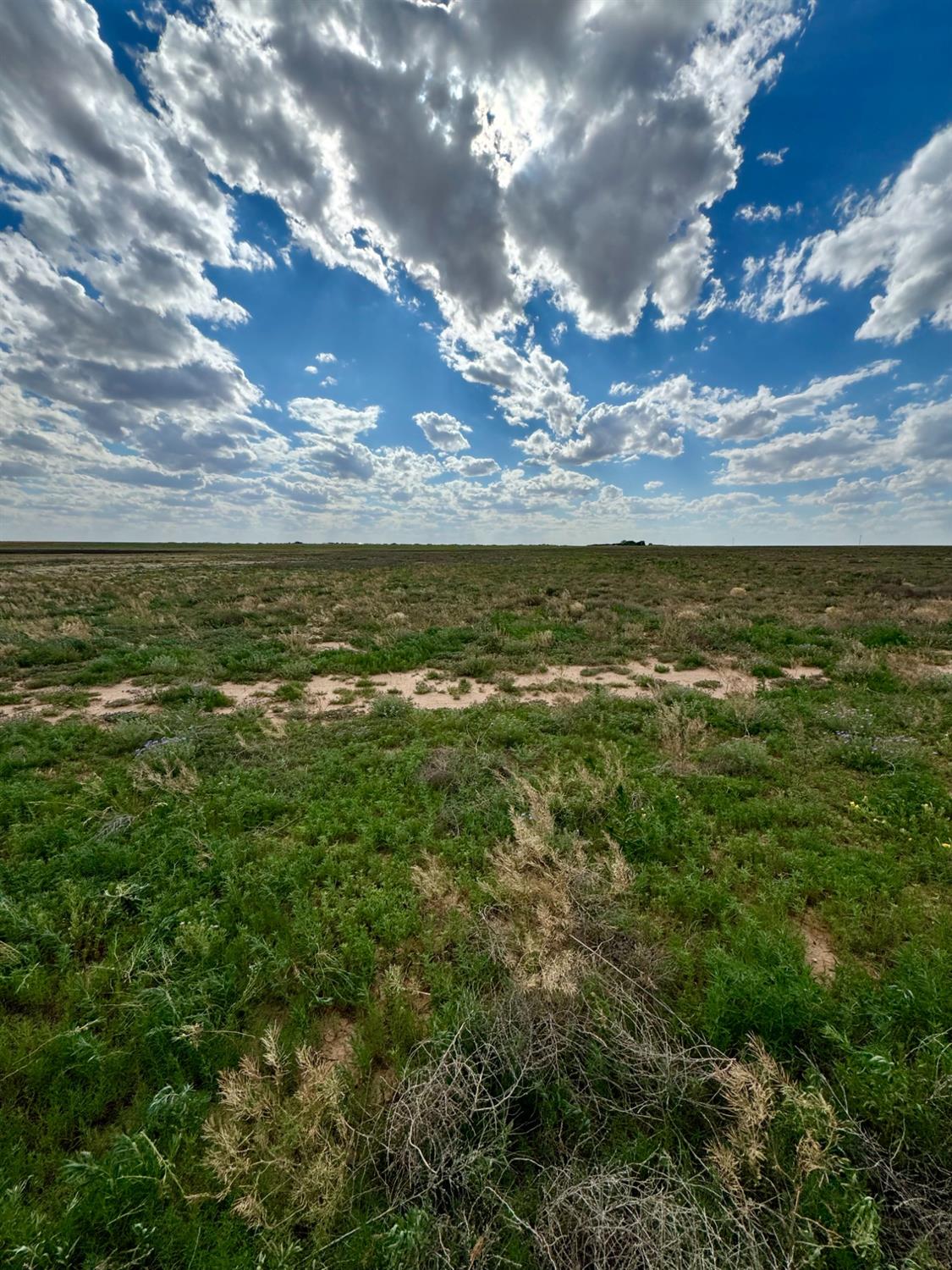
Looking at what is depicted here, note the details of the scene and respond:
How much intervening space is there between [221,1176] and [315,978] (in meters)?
1.34

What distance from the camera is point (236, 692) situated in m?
10.9

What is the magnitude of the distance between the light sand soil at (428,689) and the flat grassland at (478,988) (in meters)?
0.71

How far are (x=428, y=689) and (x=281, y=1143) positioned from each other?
847 centimetres

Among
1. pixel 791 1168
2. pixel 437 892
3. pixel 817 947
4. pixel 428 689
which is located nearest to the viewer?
pixel 791 1168

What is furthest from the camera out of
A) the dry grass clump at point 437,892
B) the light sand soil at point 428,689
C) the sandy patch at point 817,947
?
the light sand soil at point 428,689

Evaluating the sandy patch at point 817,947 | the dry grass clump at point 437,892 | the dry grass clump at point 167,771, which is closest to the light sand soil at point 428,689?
the dry grass clump at point 167,771

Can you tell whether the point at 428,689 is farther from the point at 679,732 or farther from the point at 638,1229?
the point at 638,1229

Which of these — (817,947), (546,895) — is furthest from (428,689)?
(817,947)

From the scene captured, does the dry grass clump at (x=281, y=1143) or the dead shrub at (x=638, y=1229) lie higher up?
the dead shrub at (x=638, y=1229)

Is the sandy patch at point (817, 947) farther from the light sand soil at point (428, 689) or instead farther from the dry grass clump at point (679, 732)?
the light sand soil at point (428, 689)

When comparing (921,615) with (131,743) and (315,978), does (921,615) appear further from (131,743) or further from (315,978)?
(131,743)

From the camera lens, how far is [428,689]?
432 inches

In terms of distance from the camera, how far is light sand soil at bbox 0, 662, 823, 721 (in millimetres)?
9875

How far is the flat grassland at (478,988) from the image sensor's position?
7.63 feet
